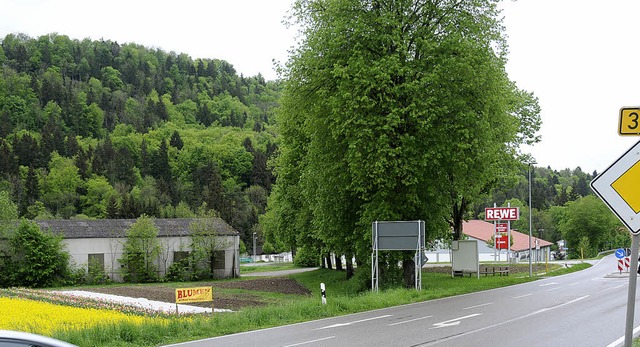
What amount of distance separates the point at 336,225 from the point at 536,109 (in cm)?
2366

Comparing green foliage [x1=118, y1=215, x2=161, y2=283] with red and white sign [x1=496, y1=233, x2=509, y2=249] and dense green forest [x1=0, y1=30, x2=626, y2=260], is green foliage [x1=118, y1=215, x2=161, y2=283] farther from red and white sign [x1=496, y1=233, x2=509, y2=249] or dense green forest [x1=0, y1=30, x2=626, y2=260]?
dense green forest [x1=0, y1=30, x2=626, y2=260]

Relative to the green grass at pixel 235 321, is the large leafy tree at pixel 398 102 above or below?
above

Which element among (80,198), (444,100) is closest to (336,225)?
(444,100)

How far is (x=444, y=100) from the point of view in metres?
29.8

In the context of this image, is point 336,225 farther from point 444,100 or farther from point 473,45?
point 473,45

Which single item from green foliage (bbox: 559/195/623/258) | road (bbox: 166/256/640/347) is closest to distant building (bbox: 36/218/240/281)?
road (bbox: 166/256/640/347)

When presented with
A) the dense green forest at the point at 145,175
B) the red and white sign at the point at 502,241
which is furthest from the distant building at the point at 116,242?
the dense green forest at the point at 145,175

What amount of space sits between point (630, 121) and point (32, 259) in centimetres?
5854

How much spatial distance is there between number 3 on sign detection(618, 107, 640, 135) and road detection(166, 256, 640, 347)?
8.12 meters

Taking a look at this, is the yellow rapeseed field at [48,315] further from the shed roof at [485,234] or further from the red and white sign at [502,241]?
the shed roof at [485,234]

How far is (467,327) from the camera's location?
17156 mm

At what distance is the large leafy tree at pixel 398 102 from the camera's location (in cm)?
2953

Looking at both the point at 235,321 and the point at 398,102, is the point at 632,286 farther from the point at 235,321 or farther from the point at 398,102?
the point at 398,102

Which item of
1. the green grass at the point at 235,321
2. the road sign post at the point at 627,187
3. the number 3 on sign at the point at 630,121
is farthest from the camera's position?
the green grass at the point at 235,321
